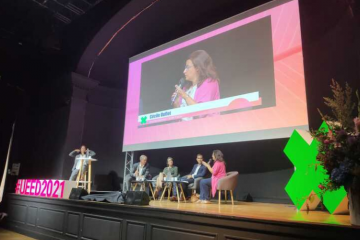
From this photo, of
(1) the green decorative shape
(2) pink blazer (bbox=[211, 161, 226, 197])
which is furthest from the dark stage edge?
(2) pink blazer (bbox=[211, 161, 226, 197])

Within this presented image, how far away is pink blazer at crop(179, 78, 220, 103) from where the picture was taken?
5176mm

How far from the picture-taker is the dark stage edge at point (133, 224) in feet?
7.46

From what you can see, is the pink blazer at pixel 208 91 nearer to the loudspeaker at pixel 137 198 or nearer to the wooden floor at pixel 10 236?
the loudspeaker at pixel 137 198

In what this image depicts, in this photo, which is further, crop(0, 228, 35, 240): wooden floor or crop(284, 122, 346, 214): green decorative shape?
crop(0, 228, 35, 240): wooden floor

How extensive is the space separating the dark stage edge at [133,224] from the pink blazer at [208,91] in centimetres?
257

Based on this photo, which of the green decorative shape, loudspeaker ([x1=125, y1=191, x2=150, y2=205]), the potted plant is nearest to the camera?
the potted plant

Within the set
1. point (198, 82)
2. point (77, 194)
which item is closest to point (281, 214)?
point (77, 194)

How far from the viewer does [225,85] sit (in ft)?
16.6

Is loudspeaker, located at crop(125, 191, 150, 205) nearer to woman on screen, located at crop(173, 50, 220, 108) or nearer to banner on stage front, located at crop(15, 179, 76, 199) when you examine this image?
banner on stage front, located at crop(15, 179, 76, 199)

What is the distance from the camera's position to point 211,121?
16.6ft

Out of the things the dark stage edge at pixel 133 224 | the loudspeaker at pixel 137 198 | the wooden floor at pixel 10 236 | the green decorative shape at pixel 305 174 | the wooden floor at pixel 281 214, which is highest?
the green decorative shape at pixel 305 174

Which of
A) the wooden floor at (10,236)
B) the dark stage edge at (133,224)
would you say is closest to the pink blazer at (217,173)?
the dark stage edge at (133,224)

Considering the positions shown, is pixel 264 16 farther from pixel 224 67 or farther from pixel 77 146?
pixel 77 146

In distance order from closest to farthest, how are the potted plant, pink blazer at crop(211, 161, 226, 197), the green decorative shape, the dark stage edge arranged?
the potted plant, the dark stage edge, the green decorative shape, pink blazer at crop(211, 161, 226, 197)
